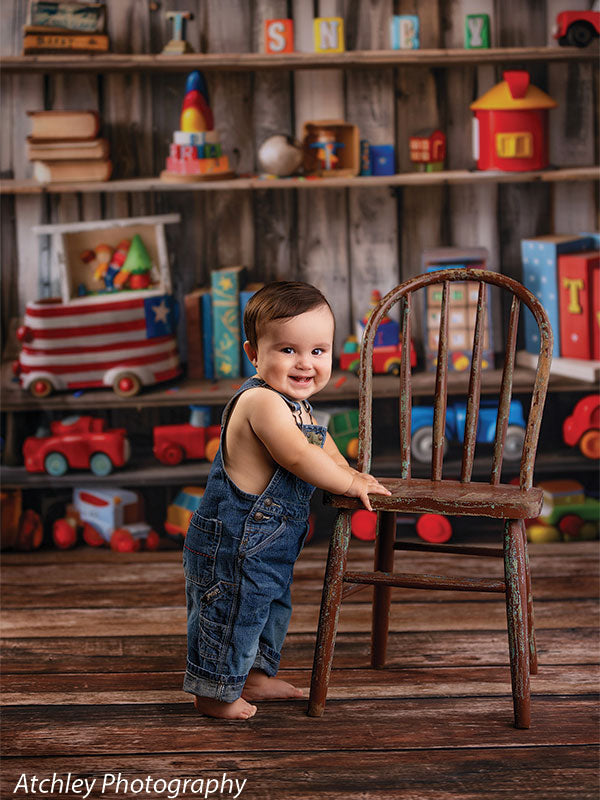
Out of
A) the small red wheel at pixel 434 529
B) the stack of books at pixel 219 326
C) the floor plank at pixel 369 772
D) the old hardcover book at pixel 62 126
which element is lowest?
the floor plank at pixel 369 772

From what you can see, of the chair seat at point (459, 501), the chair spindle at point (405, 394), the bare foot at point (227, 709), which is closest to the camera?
the chair seat at point (459, 501)

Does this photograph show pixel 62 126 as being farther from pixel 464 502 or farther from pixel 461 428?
pixel 464 502

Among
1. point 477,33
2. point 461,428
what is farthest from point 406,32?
point 461,428

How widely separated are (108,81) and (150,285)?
662mm

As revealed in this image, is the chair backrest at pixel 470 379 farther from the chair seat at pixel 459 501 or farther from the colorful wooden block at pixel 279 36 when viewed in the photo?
the colorful wooden block at pixel 279 36

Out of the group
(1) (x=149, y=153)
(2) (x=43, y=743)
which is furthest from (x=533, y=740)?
(1) (x=149, y=153)

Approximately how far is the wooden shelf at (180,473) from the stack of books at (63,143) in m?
0.90

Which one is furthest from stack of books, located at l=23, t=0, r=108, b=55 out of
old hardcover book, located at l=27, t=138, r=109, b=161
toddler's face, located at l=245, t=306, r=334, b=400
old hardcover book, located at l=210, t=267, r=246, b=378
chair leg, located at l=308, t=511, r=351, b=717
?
Answer: chair leg, located at l=308, t=511, r=351, b=717

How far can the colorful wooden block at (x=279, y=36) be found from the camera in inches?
122

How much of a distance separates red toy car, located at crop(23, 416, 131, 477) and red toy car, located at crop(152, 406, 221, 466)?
107 millimetres

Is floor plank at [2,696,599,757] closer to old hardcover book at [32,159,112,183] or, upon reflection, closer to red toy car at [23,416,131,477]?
red toy car at [23,416,131,477]

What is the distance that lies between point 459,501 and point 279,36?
1.80 m

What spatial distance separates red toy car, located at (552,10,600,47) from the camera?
3.05 m

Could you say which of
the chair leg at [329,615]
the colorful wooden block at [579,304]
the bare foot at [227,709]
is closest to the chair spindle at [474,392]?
the chair leg at [329,615]
